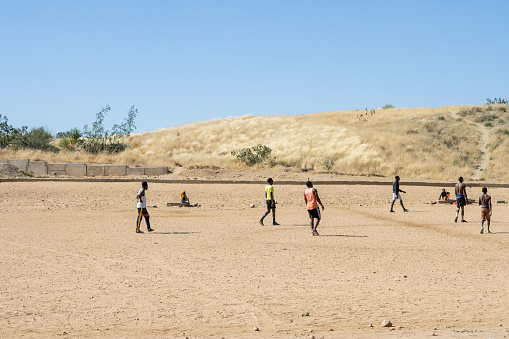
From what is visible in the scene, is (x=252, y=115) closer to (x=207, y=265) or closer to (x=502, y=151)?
(x=502, y=151)

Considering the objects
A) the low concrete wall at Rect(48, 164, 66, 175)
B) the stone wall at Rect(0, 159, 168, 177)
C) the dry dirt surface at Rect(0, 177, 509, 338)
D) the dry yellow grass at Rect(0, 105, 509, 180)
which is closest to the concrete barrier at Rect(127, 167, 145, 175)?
the stone wall at Rect(0, 159, 168, 177)

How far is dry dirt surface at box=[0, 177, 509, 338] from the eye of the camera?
7906mm

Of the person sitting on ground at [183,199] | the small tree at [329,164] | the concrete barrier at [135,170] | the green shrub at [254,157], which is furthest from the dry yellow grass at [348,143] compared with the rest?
the person sitting on ground at [183,199]

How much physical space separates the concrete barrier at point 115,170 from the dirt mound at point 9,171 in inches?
207

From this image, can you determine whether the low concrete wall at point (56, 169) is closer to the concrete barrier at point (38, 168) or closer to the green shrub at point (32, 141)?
the concrete barrier at point (38, 168)

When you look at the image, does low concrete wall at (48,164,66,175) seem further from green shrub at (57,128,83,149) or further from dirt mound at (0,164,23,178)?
green shrub at (57,128,83,149)

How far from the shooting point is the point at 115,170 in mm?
38500

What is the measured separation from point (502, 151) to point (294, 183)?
3258 centimetres

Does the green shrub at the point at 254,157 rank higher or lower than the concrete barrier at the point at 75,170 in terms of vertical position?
higher

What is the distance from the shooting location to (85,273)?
1113cm

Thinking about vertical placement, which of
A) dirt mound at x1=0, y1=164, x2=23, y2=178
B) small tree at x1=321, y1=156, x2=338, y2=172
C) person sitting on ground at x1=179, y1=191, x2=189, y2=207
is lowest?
person sitting on ground at x1=179, y1=191, x2=189, y2=207

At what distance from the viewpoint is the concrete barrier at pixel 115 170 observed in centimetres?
3838

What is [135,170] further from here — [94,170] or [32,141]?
[32,141]

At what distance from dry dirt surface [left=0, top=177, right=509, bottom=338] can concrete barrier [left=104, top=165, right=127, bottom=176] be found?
16198 mm
